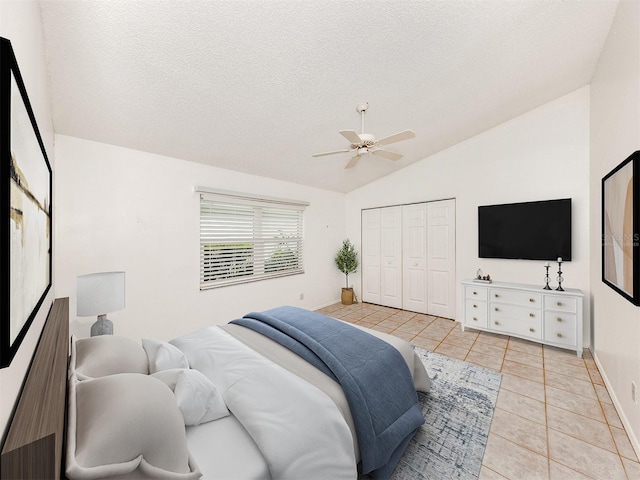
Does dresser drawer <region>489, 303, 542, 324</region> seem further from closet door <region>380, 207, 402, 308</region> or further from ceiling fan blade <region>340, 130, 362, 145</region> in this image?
ceiling fan blade <region>340, 130, 362, 145</region>

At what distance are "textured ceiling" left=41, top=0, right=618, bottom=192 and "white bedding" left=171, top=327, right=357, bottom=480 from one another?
214cm

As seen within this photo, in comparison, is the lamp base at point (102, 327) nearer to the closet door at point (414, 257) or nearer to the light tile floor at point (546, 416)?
the light tile floor at point (546, 416)

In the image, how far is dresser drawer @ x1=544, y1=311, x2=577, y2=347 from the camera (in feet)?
10.0

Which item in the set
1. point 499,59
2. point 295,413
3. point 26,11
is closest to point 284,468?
point 295,413

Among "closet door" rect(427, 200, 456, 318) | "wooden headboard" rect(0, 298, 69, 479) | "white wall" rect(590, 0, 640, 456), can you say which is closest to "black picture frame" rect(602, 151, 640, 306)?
"white wall" rect(590, 0, 640, 456)

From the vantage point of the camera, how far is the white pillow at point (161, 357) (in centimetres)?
150

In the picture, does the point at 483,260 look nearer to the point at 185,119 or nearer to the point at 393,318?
the point at 393,318

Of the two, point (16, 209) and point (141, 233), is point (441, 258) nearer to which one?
point (141, 233)

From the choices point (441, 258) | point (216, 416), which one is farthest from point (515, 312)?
point (216, 416)

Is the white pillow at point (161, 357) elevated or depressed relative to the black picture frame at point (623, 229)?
depressed

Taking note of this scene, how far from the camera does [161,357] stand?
1.54m

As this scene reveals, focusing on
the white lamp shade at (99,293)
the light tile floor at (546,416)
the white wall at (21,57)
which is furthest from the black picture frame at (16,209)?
the light tile floor at (546,416)

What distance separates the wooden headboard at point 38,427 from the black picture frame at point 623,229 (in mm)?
2715

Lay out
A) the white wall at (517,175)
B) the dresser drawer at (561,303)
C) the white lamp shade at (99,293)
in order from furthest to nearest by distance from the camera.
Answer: the white wall at (517,175)
the dresser drawer at (561,303)
the white lamp shade at (99,293)
